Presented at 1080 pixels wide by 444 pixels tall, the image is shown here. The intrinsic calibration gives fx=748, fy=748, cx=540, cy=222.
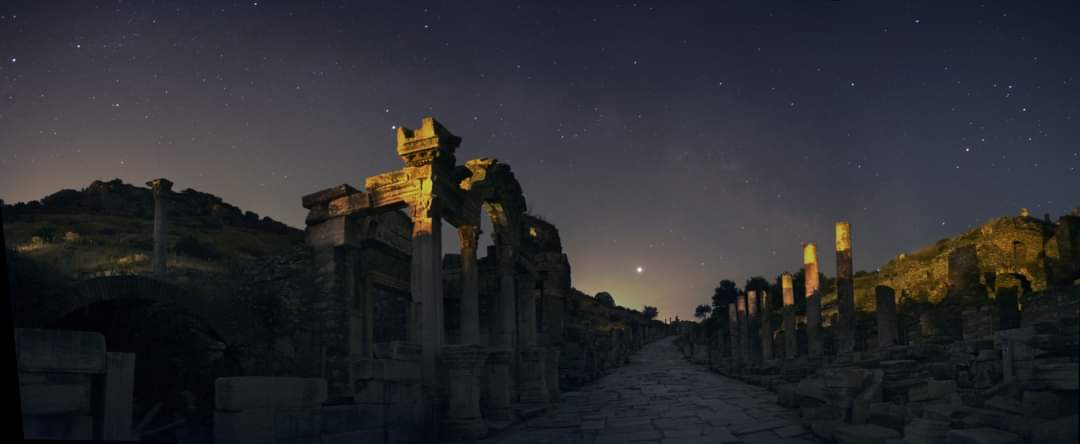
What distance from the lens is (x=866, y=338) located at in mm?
35469

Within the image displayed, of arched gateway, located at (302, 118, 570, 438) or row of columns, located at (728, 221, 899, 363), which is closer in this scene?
arched gateway, located at (302, 118, 570, 438)

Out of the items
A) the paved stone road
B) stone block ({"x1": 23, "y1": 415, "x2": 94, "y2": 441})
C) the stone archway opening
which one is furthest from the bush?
stone block ({"x1": 23, "y1": 415, "x2": 94, "y2": 441})

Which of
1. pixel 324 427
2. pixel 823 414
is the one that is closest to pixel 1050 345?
pixel 823 414

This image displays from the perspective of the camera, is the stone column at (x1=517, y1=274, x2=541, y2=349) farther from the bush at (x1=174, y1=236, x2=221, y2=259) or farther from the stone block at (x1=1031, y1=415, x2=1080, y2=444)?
the bush at (x1=174, y1=236, x2=221, y2=259)

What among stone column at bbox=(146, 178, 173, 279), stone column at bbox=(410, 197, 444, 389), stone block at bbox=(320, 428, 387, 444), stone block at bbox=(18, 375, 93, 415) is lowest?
stone block at bbox=(320, 428, 387, 444)

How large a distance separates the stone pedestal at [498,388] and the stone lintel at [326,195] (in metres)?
4.94

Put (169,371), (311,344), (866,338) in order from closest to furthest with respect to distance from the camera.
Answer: (169,371) < (311,344) < (866,338)

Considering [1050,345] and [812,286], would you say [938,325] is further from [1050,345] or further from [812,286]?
[1050,345]

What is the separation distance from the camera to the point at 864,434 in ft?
28.9

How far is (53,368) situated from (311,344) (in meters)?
11.1

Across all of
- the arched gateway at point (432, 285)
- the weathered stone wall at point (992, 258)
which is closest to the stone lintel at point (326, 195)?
the arched gateway at point (432, 285)

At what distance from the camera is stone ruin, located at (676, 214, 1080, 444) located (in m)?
5.56

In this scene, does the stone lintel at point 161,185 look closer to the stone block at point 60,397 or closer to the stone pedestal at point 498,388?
the stone pedestal at point 498,388

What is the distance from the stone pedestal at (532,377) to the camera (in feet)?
62.5
